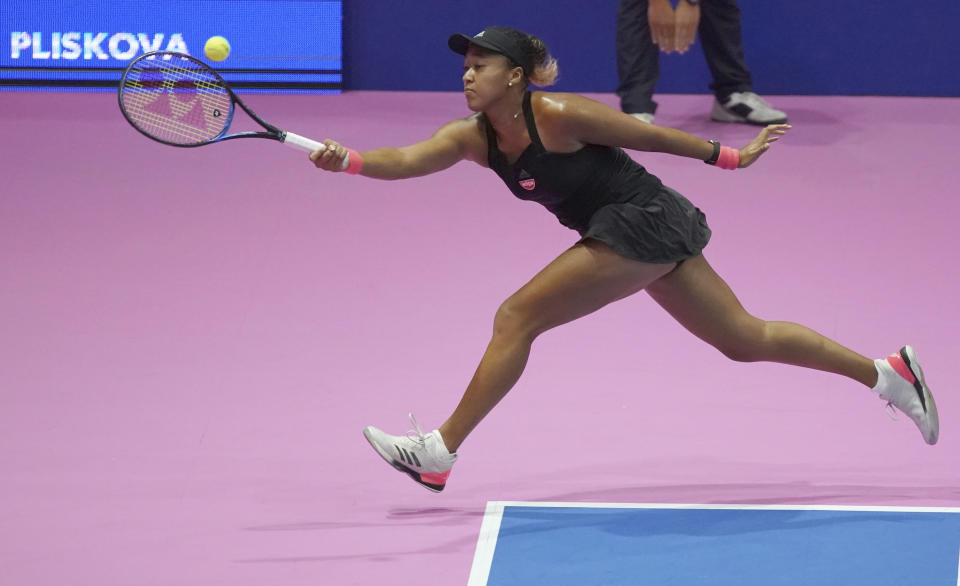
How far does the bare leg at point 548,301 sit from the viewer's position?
409cm

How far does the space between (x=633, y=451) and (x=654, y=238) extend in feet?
2.98

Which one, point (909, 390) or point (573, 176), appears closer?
point (573, 176)

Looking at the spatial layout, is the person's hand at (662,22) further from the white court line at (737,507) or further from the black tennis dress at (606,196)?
the white court line at (737,507)

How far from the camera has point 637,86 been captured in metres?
8.14

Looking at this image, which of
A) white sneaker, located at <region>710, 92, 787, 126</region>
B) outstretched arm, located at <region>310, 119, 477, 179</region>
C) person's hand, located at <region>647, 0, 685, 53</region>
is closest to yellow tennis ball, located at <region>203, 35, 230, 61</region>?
outstretched arm, located at <region>310, 119, 477, 179</region>

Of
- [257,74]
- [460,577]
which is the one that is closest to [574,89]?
[257,74]

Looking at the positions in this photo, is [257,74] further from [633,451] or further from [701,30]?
[633,451]

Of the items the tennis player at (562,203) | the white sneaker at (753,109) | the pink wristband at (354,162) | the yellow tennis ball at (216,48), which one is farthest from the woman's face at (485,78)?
the white sneaker at (753,109)

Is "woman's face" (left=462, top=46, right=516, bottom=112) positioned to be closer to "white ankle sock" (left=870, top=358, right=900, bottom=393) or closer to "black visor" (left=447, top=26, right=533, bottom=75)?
"black visor" (left=447, top=26, right=533, bottom=75)

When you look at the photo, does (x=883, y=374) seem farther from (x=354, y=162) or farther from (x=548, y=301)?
(x=354, y=162)

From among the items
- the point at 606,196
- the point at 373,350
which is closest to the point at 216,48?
the point at 373,350

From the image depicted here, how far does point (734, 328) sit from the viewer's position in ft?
14.0

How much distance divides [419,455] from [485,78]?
3.62 ft

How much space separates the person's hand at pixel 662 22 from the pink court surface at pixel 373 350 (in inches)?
26.0
